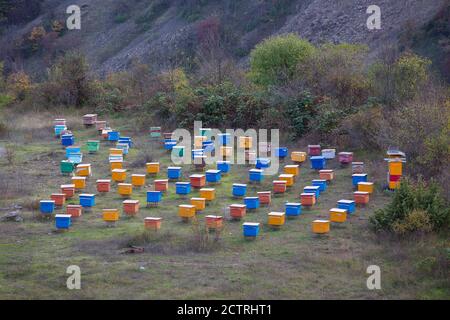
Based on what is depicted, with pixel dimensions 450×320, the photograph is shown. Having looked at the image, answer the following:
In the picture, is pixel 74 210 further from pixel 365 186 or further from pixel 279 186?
pixel 365 186

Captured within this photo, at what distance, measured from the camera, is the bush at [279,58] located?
20.6 metres

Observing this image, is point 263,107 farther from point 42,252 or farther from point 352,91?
point 42,252

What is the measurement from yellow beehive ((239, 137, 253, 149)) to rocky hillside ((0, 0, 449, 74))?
612 inches

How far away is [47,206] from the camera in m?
11.9

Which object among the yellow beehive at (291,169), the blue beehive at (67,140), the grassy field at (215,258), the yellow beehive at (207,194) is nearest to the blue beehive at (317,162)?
the yellow beehive at (291,169)

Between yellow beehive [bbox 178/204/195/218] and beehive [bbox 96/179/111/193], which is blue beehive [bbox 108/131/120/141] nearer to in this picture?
beehive [bbox 96/179/111/193]

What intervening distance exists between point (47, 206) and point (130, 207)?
146 cm

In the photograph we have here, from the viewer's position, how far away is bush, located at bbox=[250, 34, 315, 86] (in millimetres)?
20578

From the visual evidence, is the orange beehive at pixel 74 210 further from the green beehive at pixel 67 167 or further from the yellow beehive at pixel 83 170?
the green beehive at pixel 67 167

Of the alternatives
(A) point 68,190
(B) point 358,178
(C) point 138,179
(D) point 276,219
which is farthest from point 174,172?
(D) point 276,219

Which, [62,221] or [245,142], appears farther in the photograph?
[245,142]

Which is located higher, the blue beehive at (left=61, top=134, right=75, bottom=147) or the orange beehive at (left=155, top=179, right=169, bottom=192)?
the blue beehive at (left=61, top=134, right=75, bottom=147)

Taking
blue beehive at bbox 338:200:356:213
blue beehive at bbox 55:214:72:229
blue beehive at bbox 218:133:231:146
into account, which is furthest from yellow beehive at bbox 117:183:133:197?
blue beehive at bbox 218:133:231:146
